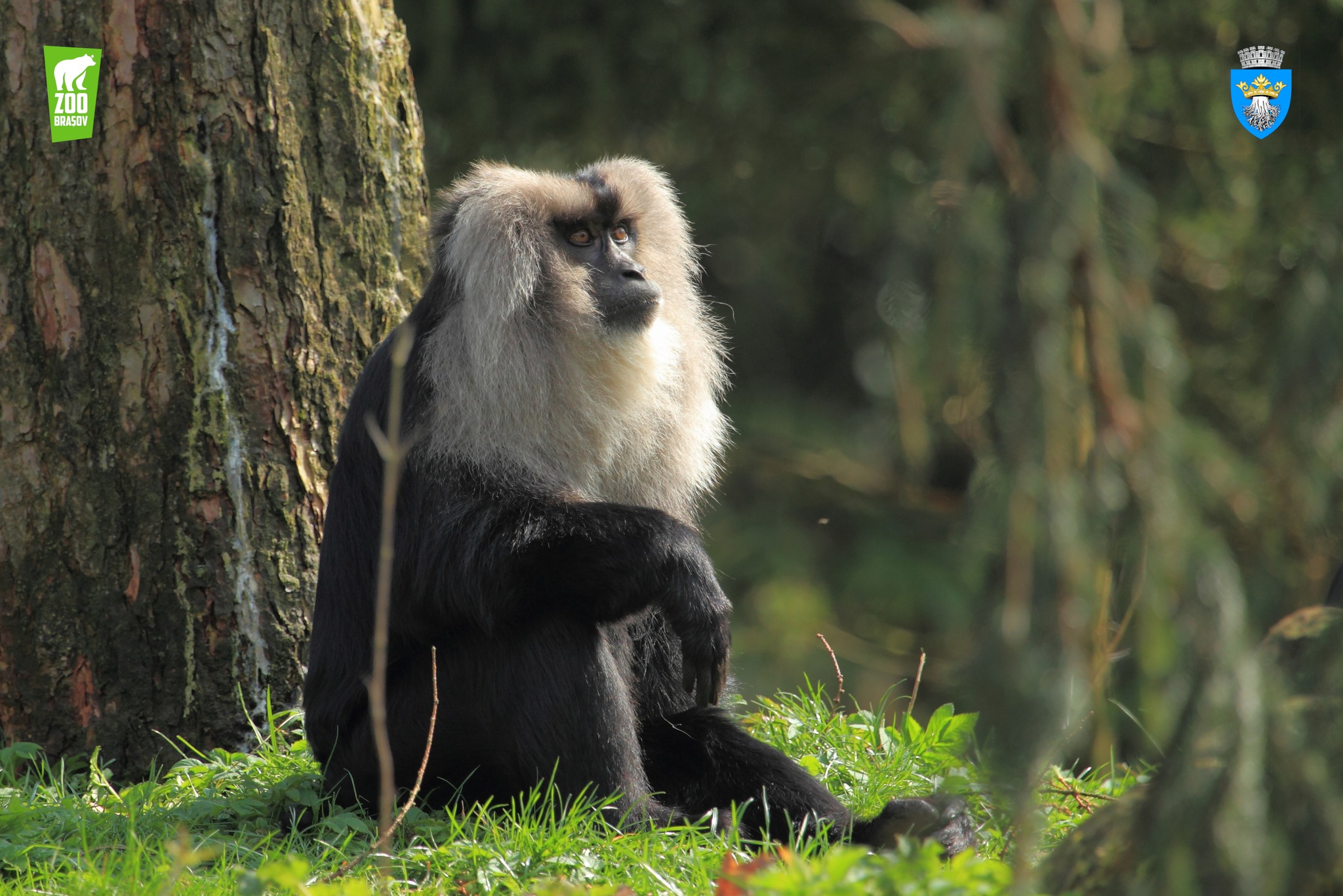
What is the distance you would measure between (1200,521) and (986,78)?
0.49 m

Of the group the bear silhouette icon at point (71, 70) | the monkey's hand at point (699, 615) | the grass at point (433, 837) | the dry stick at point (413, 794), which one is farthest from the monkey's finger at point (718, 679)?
the bear silhouette icon at point (71, 70)

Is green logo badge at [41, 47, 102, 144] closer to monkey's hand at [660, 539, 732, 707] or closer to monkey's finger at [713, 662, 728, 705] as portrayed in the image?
monkey's hand at [660, 539, 732, 707]

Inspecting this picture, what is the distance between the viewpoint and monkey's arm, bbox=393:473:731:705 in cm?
261

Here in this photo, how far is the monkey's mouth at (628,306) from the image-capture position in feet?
9.69

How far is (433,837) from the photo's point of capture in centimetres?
248

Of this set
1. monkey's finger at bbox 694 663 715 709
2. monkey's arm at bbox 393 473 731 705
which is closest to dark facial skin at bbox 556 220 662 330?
monkey's arm at bbox 393 473 731 705

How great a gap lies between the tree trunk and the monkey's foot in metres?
1.62

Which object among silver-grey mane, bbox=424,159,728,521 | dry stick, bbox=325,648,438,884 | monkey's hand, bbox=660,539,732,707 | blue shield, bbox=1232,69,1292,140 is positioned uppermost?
blue shield, bbox=1232,69,1292,140

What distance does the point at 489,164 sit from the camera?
10.8 feet

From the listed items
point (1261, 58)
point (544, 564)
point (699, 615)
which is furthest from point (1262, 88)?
point (544, 564)

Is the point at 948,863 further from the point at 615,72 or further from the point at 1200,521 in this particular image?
the point at 615,72

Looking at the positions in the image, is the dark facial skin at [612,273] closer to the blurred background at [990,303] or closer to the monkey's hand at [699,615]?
the monkey's hand at [699,615]

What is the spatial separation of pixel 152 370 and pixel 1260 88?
4050 mm

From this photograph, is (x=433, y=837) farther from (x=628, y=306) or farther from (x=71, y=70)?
(x=71, y=70)
